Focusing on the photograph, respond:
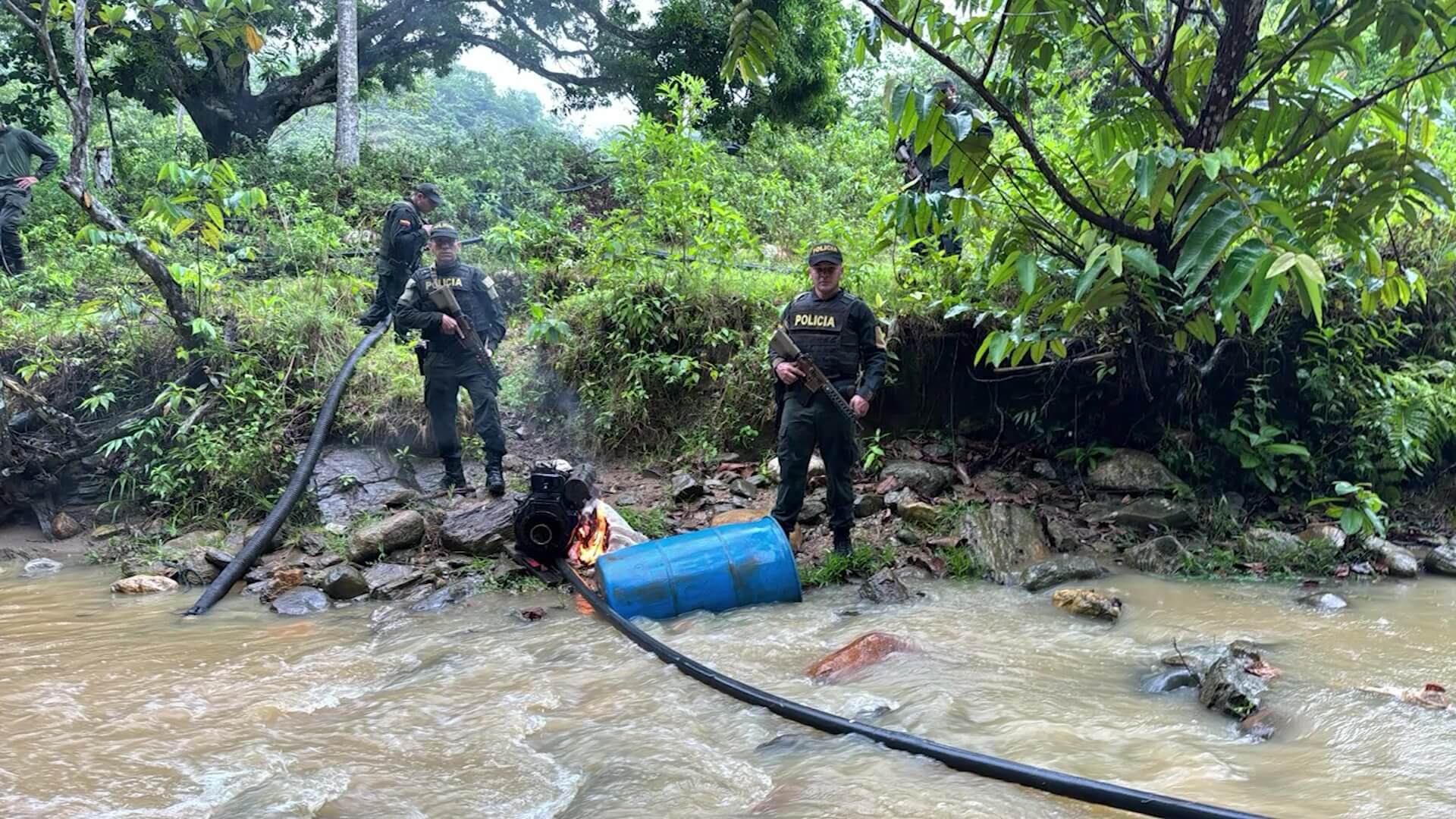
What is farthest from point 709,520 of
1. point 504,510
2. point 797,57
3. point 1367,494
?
point 797,57

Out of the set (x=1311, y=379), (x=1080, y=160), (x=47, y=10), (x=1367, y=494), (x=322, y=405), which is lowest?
(x=1367, y=494)

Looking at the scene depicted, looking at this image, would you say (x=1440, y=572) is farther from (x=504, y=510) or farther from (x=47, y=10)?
(x=47, y=10)

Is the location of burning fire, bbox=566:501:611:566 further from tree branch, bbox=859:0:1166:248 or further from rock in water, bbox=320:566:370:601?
tree branch, bbox=859:0:1166:248

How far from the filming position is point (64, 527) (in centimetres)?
680

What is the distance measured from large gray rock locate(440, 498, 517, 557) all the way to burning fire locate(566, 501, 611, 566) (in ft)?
1.48

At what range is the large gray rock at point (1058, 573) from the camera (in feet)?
16.3

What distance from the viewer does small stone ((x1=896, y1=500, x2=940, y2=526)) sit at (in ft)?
19.1

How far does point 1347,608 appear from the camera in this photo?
4434 mm

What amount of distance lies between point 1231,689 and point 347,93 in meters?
13.7

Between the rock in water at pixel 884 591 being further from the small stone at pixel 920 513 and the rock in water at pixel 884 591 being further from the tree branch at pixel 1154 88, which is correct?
the tree branch at pixel 1154 88

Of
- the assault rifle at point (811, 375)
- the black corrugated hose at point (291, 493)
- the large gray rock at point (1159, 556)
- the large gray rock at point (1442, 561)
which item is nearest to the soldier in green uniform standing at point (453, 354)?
the black corrugated hose at point (291, 493)

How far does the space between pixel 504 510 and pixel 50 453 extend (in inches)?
168

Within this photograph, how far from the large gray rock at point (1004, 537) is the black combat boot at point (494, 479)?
3.36 metres

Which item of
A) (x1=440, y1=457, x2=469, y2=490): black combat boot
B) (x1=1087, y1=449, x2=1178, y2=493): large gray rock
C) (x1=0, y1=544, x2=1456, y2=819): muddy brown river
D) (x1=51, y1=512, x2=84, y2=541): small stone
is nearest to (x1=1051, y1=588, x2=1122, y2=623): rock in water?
(x1=0, y1=544, x2=1456, y2=819): muddy brown river
